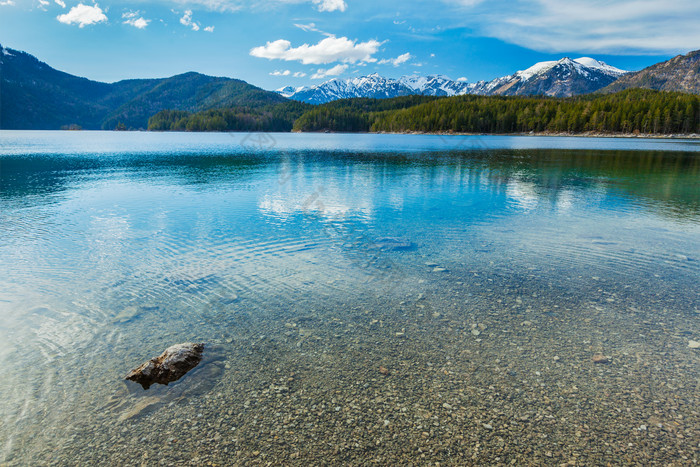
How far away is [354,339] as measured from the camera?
9.79m

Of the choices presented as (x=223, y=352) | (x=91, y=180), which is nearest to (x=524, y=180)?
(x=223, y=352)

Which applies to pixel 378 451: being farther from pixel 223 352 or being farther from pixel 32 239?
pixel 32 239

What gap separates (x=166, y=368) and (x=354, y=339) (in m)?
4.59

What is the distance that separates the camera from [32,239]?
19.1 m

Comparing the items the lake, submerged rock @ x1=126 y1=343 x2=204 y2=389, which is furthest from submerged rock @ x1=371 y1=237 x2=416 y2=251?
submerged rock @ x1=126 y1=343 x2=204 y2=389

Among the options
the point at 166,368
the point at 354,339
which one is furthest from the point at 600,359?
the point at 166,368

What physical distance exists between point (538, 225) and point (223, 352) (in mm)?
20000

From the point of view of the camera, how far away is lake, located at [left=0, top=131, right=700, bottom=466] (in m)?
6.50

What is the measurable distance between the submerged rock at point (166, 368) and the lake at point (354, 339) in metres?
0.25

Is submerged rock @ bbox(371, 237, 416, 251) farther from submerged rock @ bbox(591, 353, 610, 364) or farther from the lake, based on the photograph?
submerged rock @ bbox(591, 353, 610, 364)

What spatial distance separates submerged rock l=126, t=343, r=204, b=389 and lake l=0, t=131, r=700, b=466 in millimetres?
250

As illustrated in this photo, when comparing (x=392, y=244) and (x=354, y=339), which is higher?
(x=392, y=244)

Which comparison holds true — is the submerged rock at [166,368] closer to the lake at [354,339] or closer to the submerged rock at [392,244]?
the lake at [354,339]

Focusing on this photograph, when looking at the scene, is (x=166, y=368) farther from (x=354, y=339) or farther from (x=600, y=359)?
(x=600, y=359)
